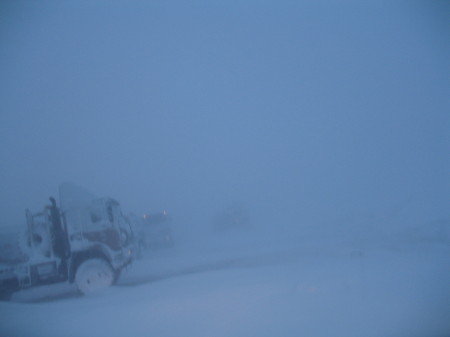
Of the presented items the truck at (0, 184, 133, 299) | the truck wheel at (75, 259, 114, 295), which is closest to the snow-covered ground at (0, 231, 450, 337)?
the truck wheel at (75, 259, 114, 295)

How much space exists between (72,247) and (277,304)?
22.0 ft

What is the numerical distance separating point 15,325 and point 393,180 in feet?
125

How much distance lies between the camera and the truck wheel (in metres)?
8.98

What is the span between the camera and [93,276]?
9070 mm

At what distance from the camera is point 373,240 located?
13.4 m

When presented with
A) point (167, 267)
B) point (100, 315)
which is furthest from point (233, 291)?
point (167, 267)

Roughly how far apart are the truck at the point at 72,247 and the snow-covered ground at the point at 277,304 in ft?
2.44

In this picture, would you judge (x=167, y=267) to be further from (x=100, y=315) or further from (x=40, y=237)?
(x=100, y=315)

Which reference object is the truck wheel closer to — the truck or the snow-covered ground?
the truck

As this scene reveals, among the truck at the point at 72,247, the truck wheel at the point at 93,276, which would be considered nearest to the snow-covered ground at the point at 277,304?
the truck wheel at the point at 93,276

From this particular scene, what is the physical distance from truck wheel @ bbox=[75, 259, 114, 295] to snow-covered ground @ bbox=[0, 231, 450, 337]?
366 mm

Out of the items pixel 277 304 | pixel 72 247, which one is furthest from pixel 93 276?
pixel 277 304

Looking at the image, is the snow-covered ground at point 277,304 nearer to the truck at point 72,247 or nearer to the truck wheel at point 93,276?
the truck wheel at point 93,276

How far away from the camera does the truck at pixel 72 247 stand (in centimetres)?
912
